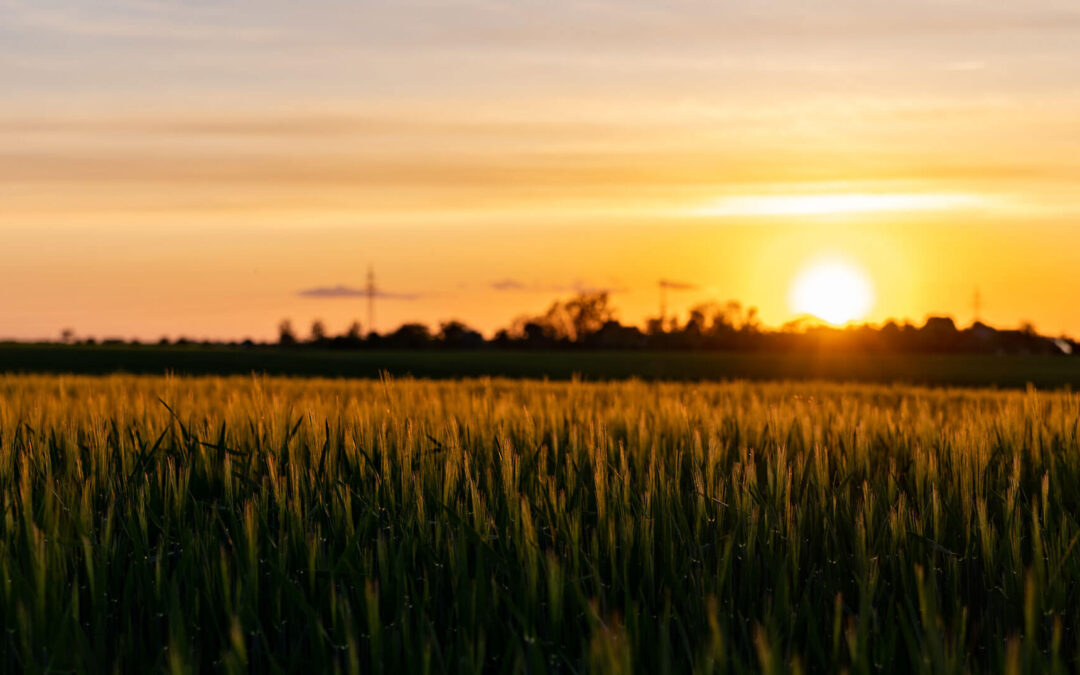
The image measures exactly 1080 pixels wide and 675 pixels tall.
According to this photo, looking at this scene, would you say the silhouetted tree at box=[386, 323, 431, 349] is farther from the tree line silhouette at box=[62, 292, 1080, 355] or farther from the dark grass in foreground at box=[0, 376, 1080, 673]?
the dark grass in foreground at box=[0, 376, 1080, 673]

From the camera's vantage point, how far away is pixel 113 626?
295cm

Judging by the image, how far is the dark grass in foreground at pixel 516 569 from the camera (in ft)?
8.15

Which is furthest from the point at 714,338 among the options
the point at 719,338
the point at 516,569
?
the point at 516,569

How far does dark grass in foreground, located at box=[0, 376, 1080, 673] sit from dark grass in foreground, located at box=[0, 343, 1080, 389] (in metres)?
19.9

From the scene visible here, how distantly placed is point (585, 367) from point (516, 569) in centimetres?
2691

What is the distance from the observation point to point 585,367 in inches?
1176

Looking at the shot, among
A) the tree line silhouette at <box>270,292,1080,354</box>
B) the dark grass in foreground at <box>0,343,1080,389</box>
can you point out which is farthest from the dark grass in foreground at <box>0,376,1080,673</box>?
the tree line silhouette at <box>270,292,1080,354</box>

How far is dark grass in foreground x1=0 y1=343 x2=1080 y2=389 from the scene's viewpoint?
25750 millimetres

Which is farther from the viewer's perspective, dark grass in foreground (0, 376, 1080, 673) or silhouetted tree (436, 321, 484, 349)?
silhouetted tree (436, 321, 484, 349)

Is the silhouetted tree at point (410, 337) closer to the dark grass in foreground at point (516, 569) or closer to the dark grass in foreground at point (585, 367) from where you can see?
the dark grass in foreground at point (585, 367)

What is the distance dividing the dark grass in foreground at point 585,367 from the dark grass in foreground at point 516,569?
19.9 meters

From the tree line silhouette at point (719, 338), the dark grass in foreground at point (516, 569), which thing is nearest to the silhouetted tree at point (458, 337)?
the tree line silhouette at point (719, 338)

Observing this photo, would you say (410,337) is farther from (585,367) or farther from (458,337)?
(585,367)

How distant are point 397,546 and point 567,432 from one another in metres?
2.39
